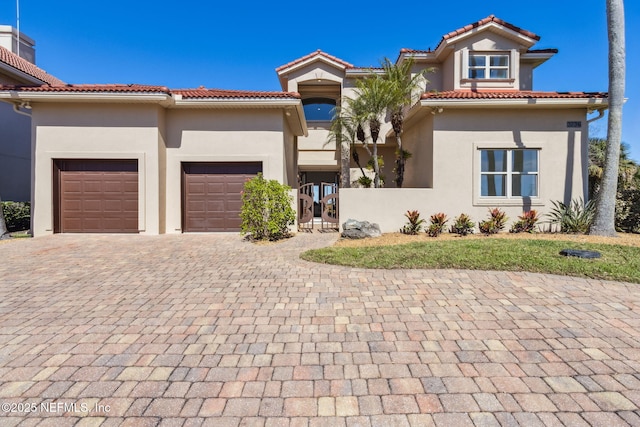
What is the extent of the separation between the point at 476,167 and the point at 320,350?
1033cm

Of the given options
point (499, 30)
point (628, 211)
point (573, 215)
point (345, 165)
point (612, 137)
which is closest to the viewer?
point (612, 137)

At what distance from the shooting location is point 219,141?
11.6 metres

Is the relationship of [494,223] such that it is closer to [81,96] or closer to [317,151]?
[317,151]

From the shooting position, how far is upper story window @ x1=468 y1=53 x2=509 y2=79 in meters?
14.8

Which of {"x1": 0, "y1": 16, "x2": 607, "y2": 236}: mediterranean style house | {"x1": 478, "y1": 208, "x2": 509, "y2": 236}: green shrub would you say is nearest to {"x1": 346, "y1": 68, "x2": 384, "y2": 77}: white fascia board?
{"x1": 0, "y1": 16, "x2": 607, "y2": 236}: mediterranean style house

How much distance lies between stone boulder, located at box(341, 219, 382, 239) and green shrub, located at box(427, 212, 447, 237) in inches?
63.3

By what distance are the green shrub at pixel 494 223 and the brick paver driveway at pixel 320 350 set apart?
514cm

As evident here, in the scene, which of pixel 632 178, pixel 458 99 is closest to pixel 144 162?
pixel 458 99

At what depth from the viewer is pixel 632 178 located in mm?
12852

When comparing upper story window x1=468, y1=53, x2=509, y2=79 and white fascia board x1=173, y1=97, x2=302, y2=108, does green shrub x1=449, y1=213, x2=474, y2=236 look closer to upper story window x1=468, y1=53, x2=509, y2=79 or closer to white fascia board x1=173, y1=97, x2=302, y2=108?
white fascia board x1=173, y1=97, x2=302, y2=108

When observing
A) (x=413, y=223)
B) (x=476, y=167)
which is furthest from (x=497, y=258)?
(x=476, y=167)

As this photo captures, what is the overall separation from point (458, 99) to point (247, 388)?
36.2 feet

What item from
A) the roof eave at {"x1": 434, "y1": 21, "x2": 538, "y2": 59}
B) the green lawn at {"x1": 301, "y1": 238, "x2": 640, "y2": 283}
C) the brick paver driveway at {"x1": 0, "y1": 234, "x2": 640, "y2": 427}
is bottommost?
the brick paver driveway at {"x1": 0, "y1": 234, "x2": 640, "y2": 427}

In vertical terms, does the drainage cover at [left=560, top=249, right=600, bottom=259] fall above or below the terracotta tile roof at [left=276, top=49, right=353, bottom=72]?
below
